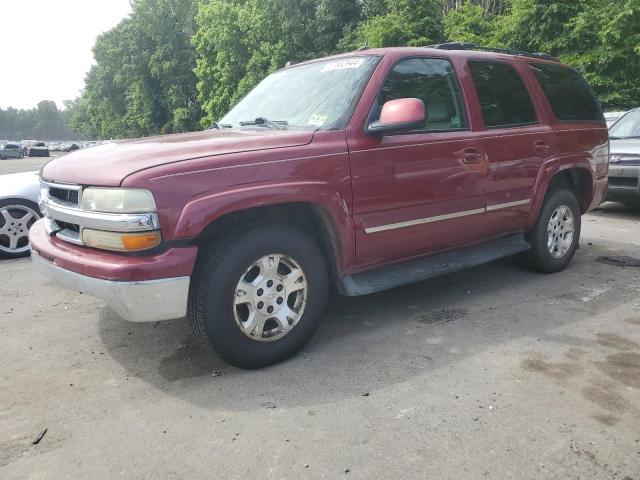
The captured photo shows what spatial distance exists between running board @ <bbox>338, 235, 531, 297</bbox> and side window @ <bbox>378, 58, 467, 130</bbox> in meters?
0.97

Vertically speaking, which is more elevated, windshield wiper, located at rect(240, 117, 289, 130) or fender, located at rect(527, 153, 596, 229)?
windshield wiper, located at rect(240, 117, 289, 130)

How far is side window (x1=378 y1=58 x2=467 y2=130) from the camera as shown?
3.56 metres

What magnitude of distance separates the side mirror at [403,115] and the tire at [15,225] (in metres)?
4.53

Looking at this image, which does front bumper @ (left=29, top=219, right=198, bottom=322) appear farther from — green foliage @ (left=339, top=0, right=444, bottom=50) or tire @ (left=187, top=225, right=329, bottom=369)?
green foliage @ (left=339, top=0, right=444, bottom=50)

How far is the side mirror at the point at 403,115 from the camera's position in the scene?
3.12 metres

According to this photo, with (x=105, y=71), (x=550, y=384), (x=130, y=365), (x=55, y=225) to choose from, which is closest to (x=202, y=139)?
(x=55, y=225)

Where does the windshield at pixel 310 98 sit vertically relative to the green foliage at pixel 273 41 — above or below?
below

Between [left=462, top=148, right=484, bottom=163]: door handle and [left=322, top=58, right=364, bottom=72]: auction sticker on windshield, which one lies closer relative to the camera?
[left=322, top=58, right=364, bottom=72]: auction sticker on windshield

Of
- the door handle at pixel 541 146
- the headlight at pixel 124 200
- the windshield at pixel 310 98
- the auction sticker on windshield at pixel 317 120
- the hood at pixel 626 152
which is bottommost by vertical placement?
the hood at pixel 626 152

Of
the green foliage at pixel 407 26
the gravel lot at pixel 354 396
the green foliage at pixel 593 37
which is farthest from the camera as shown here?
the green foliage at pixel 407 26

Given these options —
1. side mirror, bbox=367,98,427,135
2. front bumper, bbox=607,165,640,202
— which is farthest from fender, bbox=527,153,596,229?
front bumper, bbox=607,165,640,202

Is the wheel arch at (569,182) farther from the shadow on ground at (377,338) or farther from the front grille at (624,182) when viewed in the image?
the front grille at (624,182)

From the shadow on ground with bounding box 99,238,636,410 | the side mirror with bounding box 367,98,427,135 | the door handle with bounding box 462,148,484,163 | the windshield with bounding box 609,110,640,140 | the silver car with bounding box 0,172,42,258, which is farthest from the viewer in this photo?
the windshield with bounding box 609,110,640,140

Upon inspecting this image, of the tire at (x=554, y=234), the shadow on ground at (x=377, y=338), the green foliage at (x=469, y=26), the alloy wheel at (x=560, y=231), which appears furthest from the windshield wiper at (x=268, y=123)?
the green foliage at (x=469, y=26)
